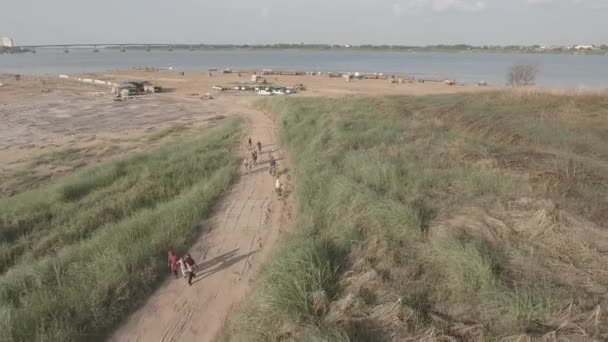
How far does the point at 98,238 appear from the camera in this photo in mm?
11727

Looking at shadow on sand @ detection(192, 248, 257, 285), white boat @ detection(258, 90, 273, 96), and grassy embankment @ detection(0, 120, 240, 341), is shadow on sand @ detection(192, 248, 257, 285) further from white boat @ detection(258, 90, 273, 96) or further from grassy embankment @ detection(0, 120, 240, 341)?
white boat @ detection(258, 90, 273, 96)

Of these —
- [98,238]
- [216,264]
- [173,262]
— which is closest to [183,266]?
[173,262]

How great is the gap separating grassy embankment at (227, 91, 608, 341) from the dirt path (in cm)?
124

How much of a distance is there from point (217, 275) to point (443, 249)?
5.86m

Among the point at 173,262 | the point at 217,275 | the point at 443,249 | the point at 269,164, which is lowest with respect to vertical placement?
the point at 217,275

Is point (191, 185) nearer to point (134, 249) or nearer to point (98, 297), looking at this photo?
point (134, 249)

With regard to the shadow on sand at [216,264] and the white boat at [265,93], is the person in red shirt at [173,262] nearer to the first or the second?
the shadow on sand at [216,264]

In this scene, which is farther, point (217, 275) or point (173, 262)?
point (217, 275)

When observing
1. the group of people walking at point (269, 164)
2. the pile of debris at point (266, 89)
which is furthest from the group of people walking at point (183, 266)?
the pile of debris at point (266, 89)

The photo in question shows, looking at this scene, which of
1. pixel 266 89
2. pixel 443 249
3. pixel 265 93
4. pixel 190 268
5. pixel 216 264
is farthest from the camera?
pixel 266 89

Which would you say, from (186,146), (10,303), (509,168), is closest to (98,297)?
(10,303)

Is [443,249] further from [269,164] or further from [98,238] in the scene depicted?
[269,164]

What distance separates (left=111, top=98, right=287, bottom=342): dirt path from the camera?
27.5ft

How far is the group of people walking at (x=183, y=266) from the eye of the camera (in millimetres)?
9844
